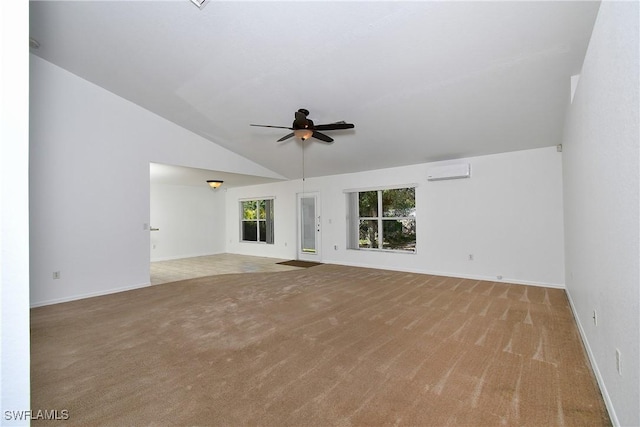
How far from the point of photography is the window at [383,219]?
6309mm

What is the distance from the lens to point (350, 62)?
3229mm

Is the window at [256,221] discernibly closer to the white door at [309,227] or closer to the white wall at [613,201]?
the white door at [309,227]

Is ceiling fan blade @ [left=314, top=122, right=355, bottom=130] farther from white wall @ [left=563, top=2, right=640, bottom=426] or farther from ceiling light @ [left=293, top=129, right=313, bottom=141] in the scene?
white wall @ [left=563, top=2, right=640, bottom=426]

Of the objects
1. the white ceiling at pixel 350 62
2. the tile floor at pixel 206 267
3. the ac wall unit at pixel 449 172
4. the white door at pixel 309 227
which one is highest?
the white ceiling at pixel 350 62

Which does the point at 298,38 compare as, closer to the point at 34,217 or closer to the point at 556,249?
the point at 34,217

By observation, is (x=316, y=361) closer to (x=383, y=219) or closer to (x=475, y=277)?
(x=475, y=277)

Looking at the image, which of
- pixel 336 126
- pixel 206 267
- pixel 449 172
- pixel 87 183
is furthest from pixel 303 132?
pixel 206 267

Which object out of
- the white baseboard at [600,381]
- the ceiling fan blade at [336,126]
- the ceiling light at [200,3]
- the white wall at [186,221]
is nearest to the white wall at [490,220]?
the white baseboard at [600,381]

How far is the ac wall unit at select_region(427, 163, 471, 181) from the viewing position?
17.3ft

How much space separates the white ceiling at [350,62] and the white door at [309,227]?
294cm

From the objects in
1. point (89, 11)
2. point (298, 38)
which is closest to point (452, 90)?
point (298, 38)

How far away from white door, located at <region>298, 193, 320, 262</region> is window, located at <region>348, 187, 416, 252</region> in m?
0.99

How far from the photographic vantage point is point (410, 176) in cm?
605

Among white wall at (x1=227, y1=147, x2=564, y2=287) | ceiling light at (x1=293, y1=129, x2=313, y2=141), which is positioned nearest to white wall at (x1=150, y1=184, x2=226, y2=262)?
white wall at (x1=227, y1=147, x2=564, y2=287)
